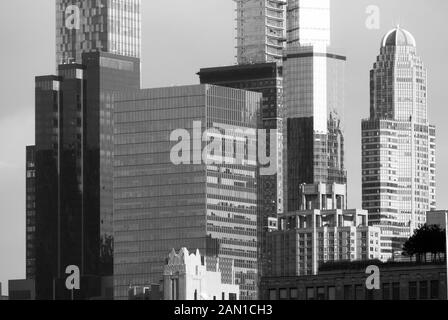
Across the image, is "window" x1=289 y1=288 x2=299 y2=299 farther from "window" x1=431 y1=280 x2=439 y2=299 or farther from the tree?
"window" x1=431 y1=280 x2=439 y2=299

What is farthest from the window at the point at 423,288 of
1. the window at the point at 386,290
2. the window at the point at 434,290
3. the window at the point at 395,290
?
the window at the point at 386,290

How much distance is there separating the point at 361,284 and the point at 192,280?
57.0 metres

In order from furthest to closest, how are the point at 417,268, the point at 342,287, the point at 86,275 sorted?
1. the point at 86,275
2. the point at 342,287
3. the point at 417,268

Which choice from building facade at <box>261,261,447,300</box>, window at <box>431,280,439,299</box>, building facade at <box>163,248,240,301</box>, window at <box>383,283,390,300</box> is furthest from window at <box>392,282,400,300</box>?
building facade at <box>163,248,240,301</box>

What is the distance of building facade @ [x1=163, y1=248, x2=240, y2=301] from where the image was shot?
170m

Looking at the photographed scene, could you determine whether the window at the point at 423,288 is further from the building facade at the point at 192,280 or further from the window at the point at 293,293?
the building facade at the point at 192,280

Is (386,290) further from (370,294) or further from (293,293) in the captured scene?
(293,293)

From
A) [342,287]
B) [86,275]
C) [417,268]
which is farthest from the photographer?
[86,275]

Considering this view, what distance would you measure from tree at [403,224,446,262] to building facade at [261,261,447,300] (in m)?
2.16

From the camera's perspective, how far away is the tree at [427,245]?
11439cm

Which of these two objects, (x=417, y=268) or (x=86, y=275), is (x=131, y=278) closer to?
(x=86, y=275)
